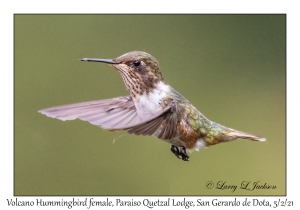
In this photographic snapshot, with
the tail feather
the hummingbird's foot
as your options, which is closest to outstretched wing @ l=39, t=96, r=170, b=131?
the hummingbird's foot

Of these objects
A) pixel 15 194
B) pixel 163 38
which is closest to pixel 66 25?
pixel 163 38

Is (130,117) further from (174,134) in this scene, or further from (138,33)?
(138,33)

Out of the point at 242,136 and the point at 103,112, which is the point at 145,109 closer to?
the point at 103,112

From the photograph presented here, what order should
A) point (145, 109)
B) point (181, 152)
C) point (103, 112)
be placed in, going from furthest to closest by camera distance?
point (181, 152)
point (103, 112)
point (145, 109)

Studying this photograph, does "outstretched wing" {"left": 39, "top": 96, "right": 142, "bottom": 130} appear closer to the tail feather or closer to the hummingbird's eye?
the hummingbird's eye

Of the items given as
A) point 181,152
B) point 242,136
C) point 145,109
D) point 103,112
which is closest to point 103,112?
point 103,112

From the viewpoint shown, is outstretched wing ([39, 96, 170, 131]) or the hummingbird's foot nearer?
outstretched wing ([39, 96, 170, 131])
